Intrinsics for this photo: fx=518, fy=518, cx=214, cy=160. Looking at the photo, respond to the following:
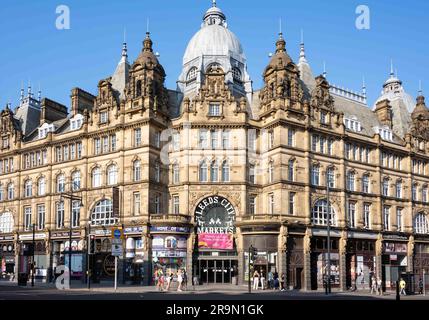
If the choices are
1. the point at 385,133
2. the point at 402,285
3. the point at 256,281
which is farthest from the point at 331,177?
the point at 402,285

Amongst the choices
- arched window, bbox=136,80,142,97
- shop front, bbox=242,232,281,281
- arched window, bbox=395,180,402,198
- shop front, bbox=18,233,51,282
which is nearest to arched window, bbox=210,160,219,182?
shop front, bbox=242,232,281,281

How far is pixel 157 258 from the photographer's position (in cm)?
5275

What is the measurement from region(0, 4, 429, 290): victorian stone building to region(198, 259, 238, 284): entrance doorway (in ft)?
0.48

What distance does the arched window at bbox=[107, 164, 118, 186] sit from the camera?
2267 inches

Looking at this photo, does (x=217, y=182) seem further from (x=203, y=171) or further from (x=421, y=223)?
(x=421, y=223)

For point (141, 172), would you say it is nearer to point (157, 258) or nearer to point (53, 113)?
point (157, 258)

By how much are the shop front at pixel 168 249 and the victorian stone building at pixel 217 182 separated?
0.11m

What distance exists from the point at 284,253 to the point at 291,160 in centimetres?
994

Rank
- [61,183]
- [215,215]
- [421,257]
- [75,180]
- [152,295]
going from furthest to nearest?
[421,257], [61,183], [75,180], [215,215], [152,295]

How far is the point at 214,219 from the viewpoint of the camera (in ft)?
181

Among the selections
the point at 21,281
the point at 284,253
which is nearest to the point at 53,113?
the point at 21,281

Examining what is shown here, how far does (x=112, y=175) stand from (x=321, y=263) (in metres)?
24.8

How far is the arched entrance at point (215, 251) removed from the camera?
5409 centimetres

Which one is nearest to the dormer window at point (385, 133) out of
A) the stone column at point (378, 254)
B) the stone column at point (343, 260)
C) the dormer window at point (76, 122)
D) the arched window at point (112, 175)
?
the stone column at point (378, 254)
